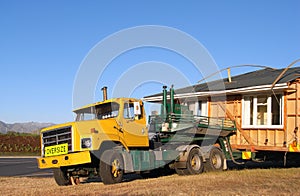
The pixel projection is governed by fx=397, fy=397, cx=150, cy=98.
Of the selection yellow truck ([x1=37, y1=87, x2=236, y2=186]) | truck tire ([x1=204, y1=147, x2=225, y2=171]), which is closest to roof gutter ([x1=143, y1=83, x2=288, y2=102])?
yellow truck ([x1=37, y1=87, x2=236, y2=186])

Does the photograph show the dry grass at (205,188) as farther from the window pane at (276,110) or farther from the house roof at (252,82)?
the house roof at (252,82)

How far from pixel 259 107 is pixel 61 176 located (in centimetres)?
893

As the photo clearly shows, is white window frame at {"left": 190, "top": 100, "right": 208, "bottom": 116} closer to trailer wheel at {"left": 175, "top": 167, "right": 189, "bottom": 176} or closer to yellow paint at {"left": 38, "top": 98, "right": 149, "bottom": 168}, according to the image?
trailer wheel at {"left": 175, "top": 167, "right": 189, "bottom": 176}

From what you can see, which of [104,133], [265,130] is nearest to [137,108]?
[104,133]

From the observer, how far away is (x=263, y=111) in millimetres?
16922

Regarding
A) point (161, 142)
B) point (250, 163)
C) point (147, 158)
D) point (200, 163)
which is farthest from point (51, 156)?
point (250, 163)

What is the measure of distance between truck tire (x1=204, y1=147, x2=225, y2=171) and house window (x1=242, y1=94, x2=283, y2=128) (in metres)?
1.97

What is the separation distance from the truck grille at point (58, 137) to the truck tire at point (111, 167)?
108 cm

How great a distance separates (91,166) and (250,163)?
11808 millimetres

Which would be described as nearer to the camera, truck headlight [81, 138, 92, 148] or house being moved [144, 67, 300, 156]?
truck headlight [81, 138, 92, 148]

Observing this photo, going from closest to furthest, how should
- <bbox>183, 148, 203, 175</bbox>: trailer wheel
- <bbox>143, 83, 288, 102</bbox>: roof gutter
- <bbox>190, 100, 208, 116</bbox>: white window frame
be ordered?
<bbox>183, 148, 203, 175</bbox>: trailer wheel
<bbox>143, 83, 288, 102</bbox>: roof gutter
<bbox>190, 100, 208, 116</bbox>: white window frame

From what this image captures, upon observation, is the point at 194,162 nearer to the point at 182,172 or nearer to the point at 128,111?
the point at 182,172

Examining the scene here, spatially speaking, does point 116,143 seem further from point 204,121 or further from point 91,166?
point 204,121

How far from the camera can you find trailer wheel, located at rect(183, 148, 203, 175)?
48.2 feet
